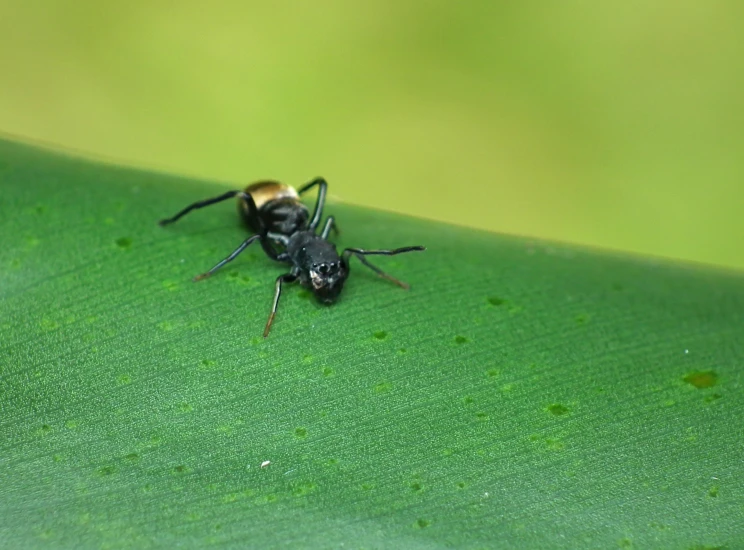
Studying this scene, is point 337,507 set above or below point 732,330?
below

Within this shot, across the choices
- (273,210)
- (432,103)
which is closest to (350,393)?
(273,210)

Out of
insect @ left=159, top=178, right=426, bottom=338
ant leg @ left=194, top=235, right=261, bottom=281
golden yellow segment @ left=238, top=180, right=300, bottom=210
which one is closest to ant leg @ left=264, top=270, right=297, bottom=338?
insect @ left=159, top=178, right=426, bottom=338

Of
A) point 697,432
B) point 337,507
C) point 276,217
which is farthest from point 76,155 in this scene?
point 697,432

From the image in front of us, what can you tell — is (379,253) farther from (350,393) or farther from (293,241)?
(350,393)

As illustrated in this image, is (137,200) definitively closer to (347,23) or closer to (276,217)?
(276,217)

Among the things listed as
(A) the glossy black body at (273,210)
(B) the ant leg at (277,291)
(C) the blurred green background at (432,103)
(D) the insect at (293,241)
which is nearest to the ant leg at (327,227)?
(D) the insect at (293,241)

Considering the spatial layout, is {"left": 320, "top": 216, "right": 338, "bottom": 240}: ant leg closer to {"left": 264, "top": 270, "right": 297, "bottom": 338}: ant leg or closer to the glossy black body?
the glossy black body

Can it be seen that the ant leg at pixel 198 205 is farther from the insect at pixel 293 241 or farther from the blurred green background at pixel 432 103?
the blurred green background at pixel 432 103
